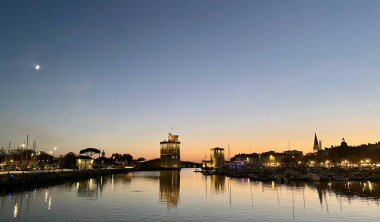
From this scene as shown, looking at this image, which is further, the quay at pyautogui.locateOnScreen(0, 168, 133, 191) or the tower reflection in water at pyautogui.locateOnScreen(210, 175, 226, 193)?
the tower reflection in water at pyautogui.locateOnScreen(210, 175, 226, 193)

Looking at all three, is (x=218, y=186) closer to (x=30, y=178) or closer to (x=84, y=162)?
(x=30, y=178)

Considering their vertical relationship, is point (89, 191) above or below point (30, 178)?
below

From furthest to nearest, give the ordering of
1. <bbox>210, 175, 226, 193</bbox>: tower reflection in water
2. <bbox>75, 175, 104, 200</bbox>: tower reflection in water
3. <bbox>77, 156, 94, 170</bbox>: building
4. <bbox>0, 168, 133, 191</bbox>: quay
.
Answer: <bbox>77, 156, 94, 170</bbox>: building
<bbox>210, 175, 226, 193</bbox>: tower reflection in water
<bbox>0, 168, 133, 191</bbox>: quay
<bbox>75, 175, 104, 200</bbox>: tower reflection in water

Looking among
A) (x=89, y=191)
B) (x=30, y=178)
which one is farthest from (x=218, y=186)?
(x=30, y=178)

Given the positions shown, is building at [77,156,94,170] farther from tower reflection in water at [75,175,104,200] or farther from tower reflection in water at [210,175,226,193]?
tower reflection in water at [75,175,104,200]

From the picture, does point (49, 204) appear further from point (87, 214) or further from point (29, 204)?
point (87, 214)

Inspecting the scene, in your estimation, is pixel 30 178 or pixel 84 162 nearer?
pixel 30 178

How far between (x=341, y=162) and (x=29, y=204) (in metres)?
169

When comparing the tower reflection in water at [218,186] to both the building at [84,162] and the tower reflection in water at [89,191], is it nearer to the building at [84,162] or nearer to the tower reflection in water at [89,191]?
the tower reflection in water at [89,191]

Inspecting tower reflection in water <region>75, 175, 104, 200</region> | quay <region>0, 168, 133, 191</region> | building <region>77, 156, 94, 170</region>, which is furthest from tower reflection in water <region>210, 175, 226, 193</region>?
building <region>77, 156, 94, 170</region>

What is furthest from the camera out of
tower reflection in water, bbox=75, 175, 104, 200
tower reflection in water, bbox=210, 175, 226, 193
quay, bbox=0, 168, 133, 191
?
tower reflection in water, bbox=210, 175, 226, 193

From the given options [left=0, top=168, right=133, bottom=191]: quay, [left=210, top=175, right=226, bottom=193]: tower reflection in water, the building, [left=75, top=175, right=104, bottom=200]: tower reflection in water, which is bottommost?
[left=210, top=175, right=226, bottom=193]: tower reflection in water

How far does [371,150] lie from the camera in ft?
561

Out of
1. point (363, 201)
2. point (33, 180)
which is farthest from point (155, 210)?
point (33, 180)
